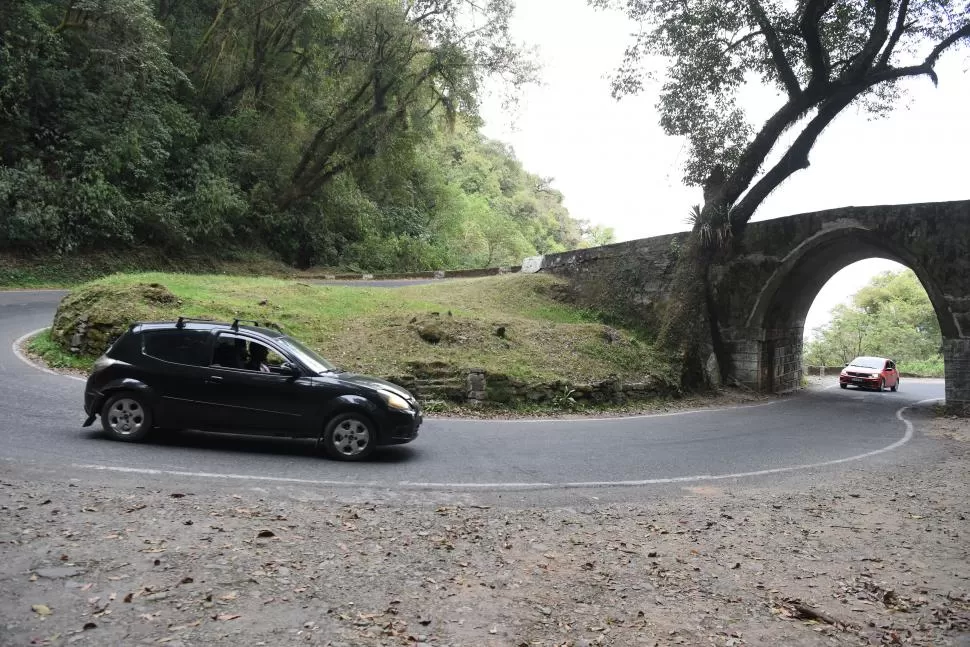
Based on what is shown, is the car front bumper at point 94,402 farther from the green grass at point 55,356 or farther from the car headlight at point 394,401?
the green grass at point 55,356

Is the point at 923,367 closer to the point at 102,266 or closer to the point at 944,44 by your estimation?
the point at 944,44

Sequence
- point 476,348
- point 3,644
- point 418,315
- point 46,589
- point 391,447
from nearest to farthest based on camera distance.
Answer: point 3,644
point 46,589
point 391,447
point 476,348
point 418,315

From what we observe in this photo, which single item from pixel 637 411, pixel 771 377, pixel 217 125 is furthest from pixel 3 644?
pixel 217 125

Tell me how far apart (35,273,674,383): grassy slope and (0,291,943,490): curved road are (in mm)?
1967

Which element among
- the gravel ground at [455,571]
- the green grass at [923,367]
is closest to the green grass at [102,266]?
the gravel ground at [455,571]

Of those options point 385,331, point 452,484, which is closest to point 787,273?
point 385,331

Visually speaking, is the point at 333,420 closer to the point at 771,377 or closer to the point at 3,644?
the point at 3,644

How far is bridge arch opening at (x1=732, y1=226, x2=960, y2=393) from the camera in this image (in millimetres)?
17922

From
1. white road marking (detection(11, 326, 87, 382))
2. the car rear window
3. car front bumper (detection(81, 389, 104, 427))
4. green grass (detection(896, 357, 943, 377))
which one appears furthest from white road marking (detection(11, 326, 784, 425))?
green grass (detection(896, 357, 943, 377))

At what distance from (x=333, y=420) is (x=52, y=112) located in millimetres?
23352

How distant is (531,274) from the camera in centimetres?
2552

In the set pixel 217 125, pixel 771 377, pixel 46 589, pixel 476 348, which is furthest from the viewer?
pixel 217 125

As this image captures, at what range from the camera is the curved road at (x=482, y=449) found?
758 cm

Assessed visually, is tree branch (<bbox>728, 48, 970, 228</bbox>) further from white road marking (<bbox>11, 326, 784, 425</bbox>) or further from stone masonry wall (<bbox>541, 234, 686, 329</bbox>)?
white road marking (<bbox>11, 326, 784, 425</bbox>)
